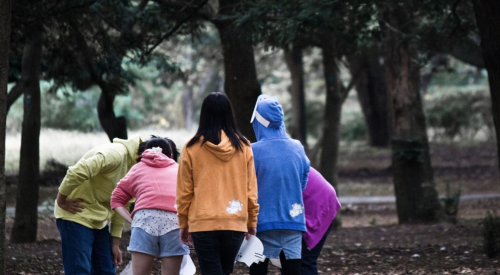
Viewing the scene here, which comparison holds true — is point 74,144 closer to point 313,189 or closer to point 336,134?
point 336,134

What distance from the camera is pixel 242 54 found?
35.2ft

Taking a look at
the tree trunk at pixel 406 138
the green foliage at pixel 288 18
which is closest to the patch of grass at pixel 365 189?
the tree trunk at pixel 406 138

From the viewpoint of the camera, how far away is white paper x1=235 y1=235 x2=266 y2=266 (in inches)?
195

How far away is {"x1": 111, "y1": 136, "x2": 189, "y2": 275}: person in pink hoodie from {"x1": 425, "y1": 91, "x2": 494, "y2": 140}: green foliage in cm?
2400

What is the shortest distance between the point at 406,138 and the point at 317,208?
8451mm

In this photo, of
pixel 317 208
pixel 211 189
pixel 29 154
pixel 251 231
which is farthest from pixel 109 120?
pixel 211 189

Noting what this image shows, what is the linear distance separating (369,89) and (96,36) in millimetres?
18142

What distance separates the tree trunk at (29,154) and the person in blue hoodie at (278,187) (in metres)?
6.17

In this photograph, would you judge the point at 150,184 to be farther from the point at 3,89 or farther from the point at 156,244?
the point at 3,89

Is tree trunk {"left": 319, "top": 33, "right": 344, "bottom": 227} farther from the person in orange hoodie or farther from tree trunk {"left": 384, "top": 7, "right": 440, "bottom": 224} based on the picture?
the person in orange hoodie

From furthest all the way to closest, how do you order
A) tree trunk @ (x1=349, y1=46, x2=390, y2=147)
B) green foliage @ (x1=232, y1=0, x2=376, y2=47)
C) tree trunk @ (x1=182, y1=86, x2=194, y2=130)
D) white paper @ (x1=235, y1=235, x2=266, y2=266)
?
tree trunk @ (x1=182, y1=86, x2=194, y2=130) < tree trunk @ (x1=349, y1=46, x2=390, y2=147) < green foliage @ (x1=232, y1=0, x2=376, y2=47) < white paper @ (x1=235, y1=235, x2=266, y2=266)

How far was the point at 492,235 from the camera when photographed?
883 cm

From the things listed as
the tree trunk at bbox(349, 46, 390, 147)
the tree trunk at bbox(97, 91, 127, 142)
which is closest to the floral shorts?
the tree trunk at bbox(97, 91, 127, 142)

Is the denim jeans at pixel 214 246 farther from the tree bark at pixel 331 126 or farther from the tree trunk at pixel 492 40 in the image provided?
the tree bark at pixel 331 126
